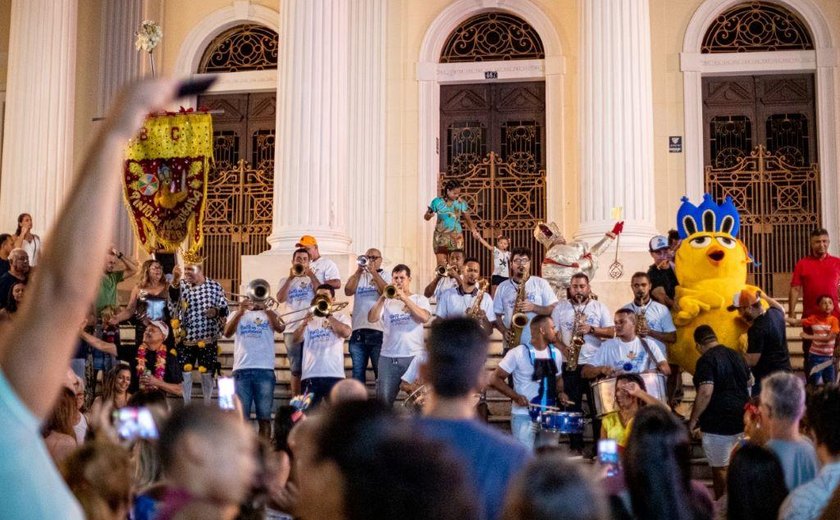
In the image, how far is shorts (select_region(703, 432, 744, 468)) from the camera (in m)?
10.0

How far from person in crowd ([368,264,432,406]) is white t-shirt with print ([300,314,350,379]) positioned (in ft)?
1.53

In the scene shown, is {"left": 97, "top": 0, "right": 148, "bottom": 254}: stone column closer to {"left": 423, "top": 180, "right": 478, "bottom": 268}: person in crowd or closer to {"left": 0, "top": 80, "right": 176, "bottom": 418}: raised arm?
{"left": 423, "top": 180, "right": 478, "bottom": 268}: person in crowd

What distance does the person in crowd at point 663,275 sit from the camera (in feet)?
41.0

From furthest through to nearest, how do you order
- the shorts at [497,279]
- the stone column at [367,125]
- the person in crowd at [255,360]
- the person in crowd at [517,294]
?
the stone column at [367,125]
the shorts at [497,279]
the person in crowd at [517,294]
the person in crowd at [255,360]

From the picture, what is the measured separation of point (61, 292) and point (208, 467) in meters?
0.76

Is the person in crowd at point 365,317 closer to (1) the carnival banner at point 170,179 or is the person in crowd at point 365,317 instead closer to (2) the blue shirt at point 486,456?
(1) the carnival banner at point 170,179

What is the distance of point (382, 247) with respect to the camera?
18.7 metres

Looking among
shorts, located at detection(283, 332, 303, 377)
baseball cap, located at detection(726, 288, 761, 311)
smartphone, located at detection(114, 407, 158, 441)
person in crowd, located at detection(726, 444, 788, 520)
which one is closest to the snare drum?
baseball cap, located at detection(726, 288, 761, 311)

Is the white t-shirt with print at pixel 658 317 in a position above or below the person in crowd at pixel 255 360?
above

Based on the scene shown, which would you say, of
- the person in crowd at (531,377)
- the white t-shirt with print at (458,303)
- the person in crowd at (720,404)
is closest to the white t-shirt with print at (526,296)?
the white t-shirt with print at (458,303)

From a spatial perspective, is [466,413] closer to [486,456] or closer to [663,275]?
[486,456]

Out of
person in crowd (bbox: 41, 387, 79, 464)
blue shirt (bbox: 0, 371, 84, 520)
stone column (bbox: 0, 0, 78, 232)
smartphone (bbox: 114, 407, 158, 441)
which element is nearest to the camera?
blue shirt (bbox: 0, 371, 84, 520)

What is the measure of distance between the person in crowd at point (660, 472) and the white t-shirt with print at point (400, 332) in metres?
7.89

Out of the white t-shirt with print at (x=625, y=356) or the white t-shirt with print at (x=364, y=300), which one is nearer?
the white t-shirt with print at (x=625, y=356)
